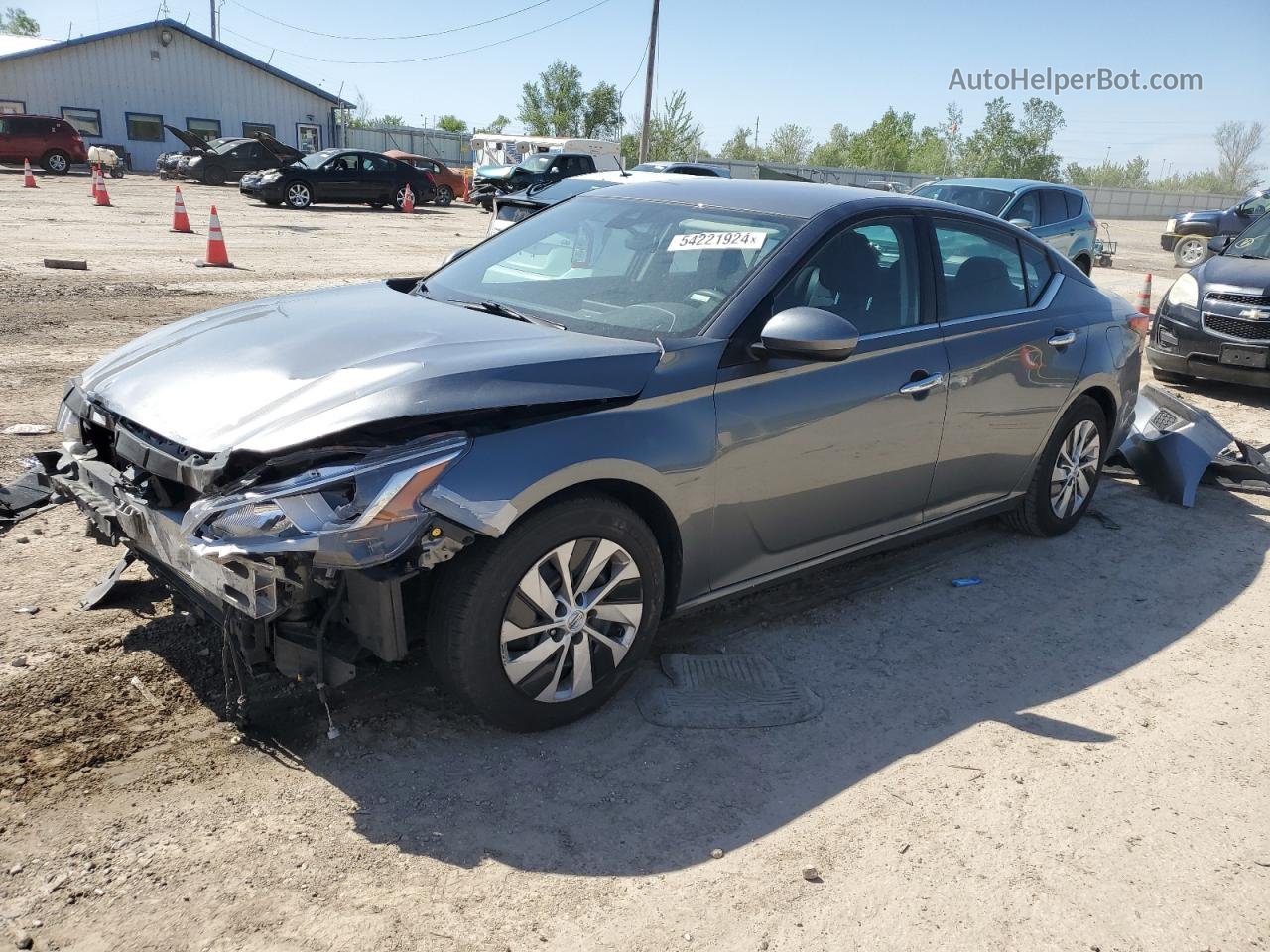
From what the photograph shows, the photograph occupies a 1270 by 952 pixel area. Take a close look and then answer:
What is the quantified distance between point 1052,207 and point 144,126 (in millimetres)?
40262

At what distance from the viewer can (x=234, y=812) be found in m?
2.89

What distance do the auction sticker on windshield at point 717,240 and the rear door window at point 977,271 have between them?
39.6 inches

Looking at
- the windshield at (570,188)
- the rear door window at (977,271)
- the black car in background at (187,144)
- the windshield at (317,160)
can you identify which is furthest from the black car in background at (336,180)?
the rear door window at (977,271)

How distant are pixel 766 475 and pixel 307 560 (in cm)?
170

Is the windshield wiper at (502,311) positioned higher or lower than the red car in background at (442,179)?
lower

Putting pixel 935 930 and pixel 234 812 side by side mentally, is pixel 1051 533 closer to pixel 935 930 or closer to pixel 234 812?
pixel 935 930

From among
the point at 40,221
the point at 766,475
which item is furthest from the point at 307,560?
the point at 40,221

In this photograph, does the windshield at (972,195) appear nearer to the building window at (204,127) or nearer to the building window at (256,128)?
the building window at (204,127)

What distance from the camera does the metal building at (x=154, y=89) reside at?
132 ft

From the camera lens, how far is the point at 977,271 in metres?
4.82

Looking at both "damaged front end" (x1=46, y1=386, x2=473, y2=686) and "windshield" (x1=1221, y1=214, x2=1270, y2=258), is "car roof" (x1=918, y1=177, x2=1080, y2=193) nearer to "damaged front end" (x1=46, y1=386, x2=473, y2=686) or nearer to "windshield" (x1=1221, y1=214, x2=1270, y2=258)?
"windshield" (x1=1221, y1=214, x2=1270, y2=258)

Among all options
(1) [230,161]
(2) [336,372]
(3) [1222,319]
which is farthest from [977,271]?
(1) [230,161]

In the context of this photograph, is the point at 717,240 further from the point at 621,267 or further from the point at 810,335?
the point at 810,335

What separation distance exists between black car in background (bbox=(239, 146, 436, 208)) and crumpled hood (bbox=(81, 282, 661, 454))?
922 inches
